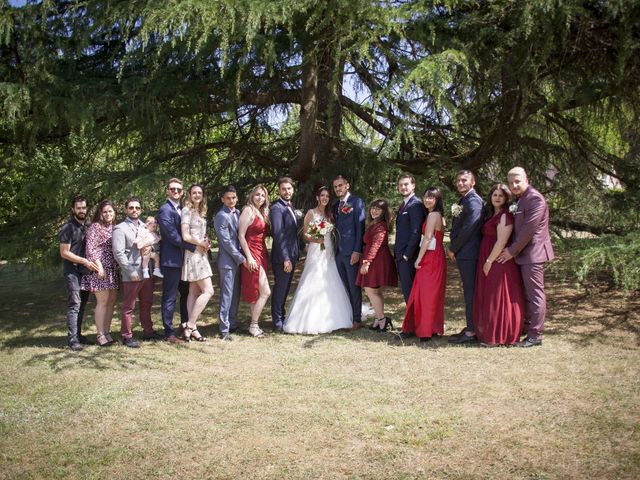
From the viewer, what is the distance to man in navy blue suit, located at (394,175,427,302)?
7.28 meters

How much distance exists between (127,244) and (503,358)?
14.2 feet

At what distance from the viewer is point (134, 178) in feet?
26.7

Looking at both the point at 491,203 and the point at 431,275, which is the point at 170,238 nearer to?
the point at 431,275

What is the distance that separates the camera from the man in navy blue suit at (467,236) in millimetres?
6867

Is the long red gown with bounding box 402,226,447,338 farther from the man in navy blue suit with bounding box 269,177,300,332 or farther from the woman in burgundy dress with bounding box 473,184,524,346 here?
the man in navy blue suit with bounding box 269,177,300,332

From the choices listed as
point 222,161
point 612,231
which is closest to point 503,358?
point 612,231

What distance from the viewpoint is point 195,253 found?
720cm

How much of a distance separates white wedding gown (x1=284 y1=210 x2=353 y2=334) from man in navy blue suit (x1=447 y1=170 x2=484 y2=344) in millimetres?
1537

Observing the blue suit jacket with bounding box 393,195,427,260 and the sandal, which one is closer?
the blue suit jacket with bounding box 393,195,427,260

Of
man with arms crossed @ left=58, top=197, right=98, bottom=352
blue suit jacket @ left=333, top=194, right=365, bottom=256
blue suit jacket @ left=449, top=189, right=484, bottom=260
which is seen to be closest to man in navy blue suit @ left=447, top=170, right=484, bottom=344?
blue suit jacket @ left=449, top=189, right=484, bottom=260

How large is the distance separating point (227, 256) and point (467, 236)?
2.93m

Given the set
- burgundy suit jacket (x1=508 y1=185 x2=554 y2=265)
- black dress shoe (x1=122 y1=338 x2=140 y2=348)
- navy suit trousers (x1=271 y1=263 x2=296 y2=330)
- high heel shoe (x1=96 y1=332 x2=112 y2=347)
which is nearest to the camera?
burgundy suit jacket (x1=508 y1=185 x2=554 y2=265)

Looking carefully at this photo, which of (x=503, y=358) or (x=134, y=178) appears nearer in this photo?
(x=503, y=358)

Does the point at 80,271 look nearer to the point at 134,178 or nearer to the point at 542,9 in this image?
the point at 134,178
